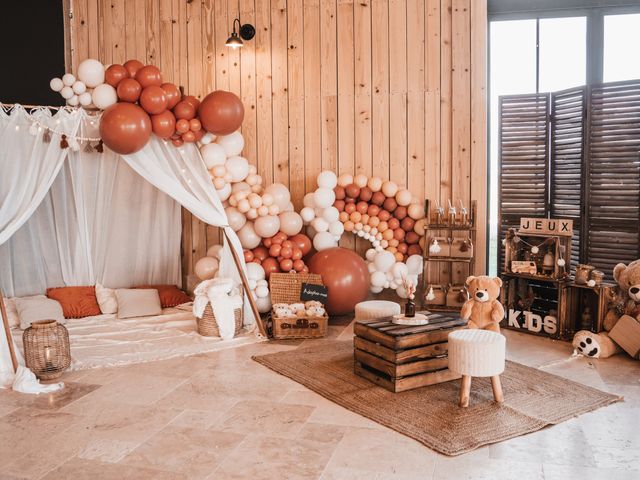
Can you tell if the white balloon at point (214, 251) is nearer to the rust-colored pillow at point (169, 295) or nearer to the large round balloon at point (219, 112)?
the rust-colored pillow at point (169, 295)

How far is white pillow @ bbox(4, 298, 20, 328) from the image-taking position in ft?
17.5

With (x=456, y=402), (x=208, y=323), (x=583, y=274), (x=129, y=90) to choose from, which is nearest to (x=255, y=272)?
(x=208, y=323)

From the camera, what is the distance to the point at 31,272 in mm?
5766

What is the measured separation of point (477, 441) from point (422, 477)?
46 centimetres

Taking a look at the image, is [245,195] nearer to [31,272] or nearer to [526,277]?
[31,272]

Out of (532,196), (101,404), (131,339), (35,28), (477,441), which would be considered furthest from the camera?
(35,28)

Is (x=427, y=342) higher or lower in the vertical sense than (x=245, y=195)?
lower

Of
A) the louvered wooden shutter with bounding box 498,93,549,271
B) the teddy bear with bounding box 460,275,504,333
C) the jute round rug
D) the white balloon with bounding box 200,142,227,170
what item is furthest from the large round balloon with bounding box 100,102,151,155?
the louvered wooden shutter with bounding box 498,93,549,271

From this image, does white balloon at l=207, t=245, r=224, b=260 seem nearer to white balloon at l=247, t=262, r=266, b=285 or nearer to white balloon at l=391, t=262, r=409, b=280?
white balloon at l=247, t=262, r=266, b=285

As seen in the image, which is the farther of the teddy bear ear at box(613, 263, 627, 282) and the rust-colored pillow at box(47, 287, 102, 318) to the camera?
the rust-colored pillow at box(47, 287, 102, 318)

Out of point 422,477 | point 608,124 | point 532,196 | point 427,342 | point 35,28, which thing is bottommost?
point 422,477

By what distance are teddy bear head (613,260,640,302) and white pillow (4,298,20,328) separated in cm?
485

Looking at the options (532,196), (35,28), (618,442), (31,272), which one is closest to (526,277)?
(532,196)

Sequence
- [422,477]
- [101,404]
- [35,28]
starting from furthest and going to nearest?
1. [35,28]
2. [101,404]
3. [422,477]
